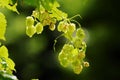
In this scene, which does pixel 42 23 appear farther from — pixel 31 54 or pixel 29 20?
pixel 31 54

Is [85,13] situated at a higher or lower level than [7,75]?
higher

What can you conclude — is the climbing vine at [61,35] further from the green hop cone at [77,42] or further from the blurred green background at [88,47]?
the blurred green background at [88,47]

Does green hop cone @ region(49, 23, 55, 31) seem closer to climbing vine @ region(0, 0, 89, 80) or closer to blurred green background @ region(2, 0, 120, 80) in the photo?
climbing vine @ region(0, 0, 89, 80)

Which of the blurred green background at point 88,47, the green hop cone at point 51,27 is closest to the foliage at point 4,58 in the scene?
the green hop cone at point 51,27

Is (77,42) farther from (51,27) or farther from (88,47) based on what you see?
(88,47)

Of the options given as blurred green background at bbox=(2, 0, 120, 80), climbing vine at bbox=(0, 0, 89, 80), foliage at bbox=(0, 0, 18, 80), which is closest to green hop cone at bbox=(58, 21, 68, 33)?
climbing vine at bbox=(0, 0, 89, 80)

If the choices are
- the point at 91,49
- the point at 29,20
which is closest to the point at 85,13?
the point at 91,49

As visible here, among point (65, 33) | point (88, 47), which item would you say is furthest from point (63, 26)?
point (88, 47)

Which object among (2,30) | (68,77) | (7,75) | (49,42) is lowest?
(7,75)
